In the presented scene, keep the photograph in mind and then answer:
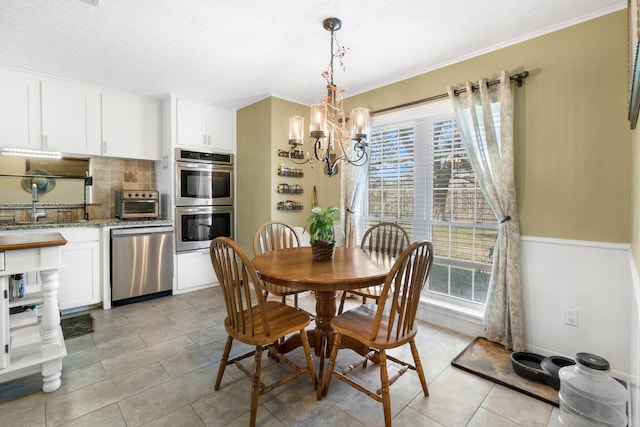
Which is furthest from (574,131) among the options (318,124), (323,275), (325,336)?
(325,336)

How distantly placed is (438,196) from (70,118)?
157 inches

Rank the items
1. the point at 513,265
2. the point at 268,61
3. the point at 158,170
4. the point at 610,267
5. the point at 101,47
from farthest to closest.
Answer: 1. the point at 158,170
2. the point at 268,61
3. the point at 101,47
4. the point at 513,265
5. the point at 610,267

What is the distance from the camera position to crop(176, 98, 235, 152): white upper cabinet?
381cm

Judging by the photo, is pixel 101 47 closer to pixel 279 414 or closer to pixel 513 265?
pixel 279 414

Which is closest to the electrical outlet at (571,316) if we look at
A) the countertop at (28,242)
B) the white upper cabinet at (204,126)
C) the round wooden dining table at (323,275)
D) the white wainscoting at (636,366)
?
the white wainscoting at (636,366)

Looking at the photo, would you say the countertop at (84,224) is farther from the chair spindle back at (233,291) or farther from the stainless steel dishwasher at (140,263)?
the chair spindle back at (233,291)

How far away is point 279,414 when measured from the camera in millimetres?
1696

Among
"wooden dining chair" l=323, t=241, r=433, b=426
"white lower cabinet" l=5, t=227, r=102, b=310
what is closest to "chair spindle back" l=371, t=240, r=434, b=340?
"wooden dining chair" l=323, t=241, r=433, b=426

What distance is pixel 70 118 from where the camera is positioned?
10.9ft

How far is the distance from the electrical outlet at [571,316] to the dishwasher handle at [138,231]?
395 centimetres

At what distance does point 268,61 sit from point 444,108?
1.71 metres

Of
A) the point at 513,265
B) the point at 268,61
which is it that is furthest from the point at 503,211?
the point at 268,61

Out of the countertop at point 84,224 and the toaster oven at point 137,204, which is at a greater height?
the toaster oven at point 137,204

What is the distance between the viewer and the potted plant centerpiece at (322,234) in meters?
2.10
